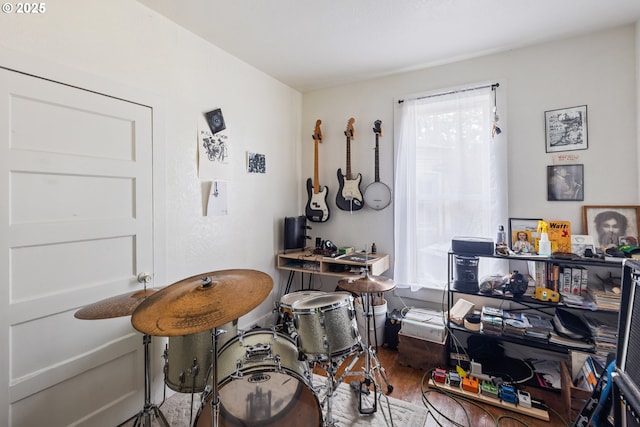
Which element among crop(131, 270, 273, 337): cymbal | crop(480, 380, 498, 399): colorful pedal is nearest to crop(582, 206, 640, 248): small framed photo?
crop(480, 380, 498, 399): colorful pedal

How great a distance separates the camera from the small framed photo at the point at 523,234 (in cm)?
216

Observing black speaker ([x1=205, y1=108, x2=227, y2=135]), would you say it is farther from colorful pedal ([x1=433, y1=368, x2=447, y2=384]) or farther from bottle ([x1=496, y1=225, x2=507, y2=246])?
colorful pedal ([x1=433, y1=368, x2=447, y2=384])

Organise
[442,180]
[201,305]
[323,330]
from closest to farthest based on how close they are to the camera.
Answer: [201,305] → [323,330] → [442,180]

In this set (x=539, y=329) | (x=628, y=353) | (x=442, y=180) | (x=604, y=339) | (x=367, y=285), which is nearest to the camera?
(x=628, y=353)

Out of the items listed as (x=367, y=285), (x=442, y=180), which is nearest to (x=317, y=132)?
(x=442, y=180)

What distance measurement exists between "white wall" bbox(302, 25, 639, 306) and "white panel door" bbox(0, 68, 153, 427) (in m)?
2.03

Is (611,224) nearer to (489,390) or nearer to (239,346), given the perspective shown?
(489,390)

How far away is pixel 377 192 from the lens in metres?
2.85

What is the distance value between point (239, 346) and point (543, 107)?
8.98 ft

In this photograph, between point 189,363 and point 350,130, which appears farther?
point 350,130

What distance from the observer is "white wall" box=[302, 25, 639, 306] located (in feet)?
6.68

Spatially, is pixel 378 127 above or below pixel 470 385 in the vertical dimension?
above

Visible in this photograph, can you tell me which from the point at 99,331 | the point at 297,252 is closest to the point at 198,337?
the point at 99,331

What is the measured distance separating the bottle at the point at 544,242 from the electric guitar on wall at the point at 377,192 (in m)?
1.20
